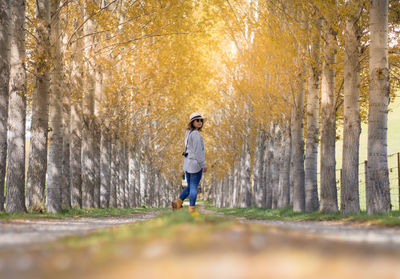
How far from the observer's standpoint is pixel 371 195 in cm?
1138

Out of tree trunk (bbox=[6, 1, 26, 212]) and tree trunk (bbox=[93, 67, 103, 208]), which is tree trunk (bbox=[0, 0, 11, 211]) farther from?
tree trunk (bbox=[93, 67, 103, 208])

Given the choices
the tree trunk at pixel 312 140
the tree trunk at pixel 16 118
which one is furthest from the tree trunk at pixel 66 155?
the tree trunk at pixel 312 140

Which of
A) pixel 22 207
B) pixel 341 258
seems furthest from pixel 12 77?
pixel 341 258

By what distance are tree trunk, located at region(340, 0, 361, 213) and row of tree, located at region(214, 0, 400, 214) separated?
3 cm

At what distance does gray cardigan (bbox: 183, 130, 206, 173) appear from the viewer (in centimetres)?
1203

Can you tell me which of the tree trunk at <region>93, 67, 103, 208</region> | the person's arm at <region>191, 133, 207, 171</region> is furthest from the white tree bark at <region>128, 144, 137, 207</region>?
the person's arm at <region>191, 133, 207, 171</region>

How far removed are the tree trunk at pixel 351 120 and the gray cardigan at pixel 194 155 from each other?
13.1 ft

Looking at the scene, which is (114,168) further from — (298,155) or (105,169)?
(298,155)

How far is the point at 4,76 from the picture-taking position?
11.7 m

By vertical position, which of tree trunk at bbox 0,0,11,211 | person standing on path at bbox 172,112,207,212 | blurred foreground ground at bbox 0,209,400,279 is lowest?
blurred foreground ground at bbox 0,209,400,279

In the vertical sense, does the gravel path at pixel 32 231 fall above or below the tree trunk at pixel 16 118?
below

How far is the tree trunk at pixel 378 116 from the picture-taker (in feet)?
36.6

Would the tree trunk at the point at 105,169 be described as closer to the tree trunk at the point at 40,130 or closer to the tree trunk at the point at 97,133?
the tree trunk at the point at 97,133

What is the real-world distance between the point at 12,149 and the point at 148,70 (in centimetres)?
1507
